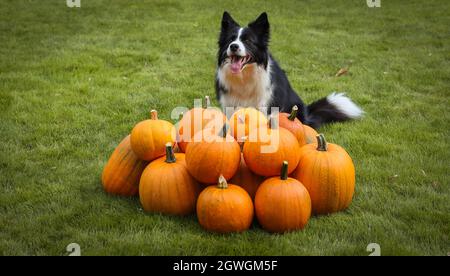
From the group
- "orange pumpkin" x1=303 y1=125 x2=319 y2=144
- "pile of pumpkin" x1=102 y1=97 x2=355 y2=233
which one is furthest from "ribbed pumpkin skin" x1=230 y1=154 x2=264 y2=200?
"orange pumpkin" x1=303 y1=125 x2=319 y2=144

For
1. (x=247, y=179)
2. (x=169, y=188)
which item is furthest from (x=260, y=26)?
(x=169, y=188)

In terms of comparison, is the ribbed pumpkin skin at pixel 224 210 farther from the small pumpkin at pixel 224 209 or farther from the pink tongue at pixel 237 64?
the pink tongue at pixel 237 64

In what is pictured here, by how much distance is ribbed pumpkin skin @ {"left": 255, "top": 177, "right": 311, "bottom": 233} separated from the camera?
3.01 meters

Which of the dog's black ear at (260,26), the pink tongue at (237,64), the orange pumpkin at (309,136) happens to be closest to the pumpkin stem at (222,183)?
the orange pumpkin at (309,136)

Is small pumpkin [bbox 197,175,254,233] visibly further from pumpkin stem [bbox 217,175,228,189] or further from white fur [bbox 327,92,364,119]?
white fur [bbox 327,92,364,119]

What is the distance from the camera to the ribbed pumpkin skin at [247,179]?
3.29 metres

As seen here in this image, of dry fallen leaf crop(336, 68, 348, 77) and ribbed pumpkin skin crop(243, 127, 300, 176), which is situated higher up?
dry fallen leaf crop(336, 68, 348, 77)

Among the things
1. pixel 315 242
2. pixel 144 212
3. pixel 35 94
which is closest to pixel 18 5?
pixel 35 94

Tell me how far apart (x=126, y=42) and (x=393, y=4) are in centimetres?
638

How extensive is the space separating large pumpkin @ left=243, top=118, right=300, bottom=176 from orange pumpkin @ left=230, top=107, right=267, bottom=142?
20 centimetres

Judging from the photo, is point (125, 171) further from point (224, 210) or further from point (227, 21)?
point (227, 21)

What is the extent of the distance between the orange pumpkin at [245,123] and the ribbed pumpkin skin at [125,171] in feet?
2.33

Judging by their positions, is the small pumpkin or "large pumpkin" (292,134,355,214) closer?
the small pumpkin
